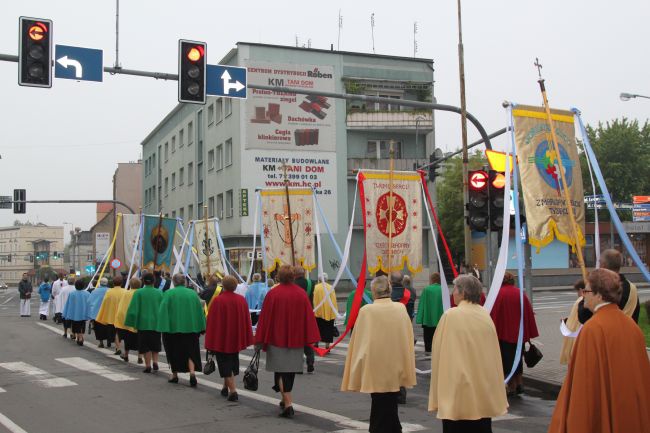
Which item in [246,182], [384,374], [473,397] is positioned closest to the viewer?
[473,397]

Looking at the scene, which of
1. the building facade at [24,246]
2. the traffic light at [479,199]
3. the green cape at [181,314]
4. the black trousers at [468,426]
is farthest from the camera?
the building facade at [24,246]

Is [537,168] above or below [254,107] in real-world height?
below

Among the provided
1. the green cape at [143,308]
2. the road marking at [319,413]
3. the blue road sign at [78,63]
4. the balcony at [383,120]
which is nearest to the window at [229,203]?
the balcony at [383,120]

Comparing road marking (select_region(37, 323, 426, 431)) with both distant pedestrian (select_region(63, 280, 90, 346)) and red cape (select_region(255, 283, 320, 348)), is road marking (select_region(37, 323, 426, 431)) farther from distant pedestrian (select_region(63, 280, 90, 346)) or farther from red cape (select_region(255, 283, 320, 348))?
distant pedestrian (select_region(63, 280, 90, 346))

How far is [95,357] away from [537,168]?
1031 cm

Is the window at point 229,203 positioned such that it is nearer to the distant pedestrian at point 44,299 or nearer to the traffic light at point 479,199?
the distant pedestrian at point 44,299

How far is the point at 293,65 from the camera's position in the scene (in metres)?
40.3

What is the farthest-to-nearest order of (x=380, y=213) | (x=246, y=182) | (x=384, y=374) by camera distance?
(x=246, y=182), (x=380, y=213), (x=384, y=374)

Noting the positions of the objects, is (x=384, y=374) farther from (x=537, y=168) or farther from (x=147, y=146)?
(x=147, y=146)

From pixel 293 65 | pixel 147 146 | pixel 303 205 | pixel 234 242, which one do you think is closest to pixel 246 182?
pixel 234 242

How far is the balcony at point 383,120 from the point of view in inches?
1626

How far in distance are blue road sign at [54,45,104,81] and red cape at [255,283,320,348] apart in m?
5.59

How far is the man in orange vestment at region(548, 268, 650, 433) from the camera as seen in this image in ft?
15.0

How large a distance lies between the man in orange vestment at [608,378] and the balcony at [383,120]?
37005mm
